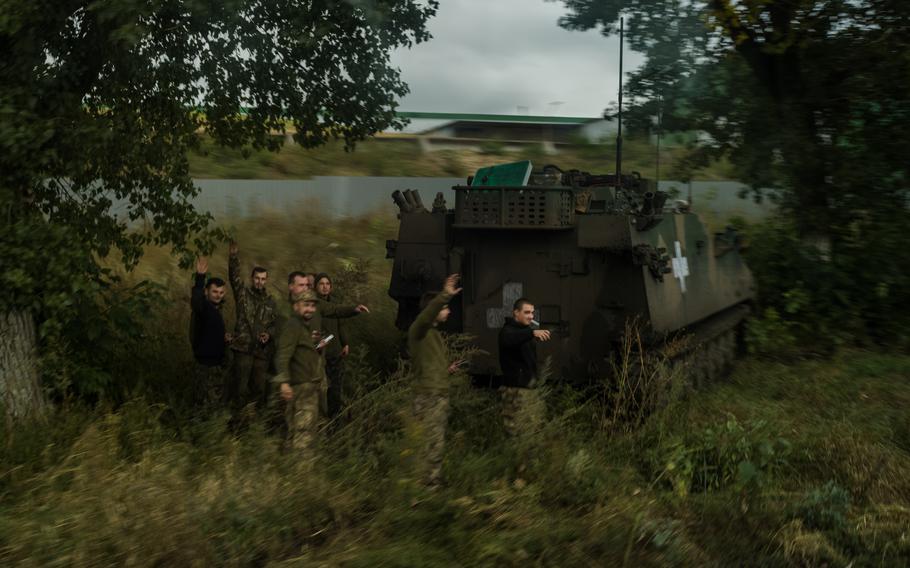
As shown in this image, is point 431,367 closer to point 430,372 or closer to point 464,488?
point 430,372

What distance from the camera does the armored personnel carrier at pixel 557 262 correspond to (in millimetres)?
10023

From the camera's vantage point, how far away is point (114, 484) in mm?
6016

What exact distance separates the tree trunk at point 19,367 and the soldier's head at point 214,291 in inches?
57.4

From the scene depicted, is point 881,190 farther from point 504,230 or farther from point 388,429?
→ point 388,429

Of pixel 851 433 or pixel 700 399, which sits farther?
pixel 700 399

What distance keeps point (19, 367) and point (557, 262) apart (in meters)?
4.90

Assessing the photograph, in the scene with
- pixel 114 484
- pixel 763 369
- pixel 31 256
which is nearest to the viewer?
pixel 114 484

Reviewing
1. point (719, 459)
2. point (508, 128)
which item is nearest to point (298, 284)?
point (719, 459)

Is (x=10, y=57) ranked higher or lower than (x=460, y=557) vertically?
higher

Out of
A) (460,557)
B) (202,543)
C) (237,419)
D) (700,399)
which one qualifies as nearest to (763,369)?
(700,399)

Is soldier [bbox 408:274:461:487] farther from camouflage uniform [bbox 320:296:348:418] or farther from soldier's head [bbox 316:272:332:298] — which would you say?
soldier's head [bbox 316:272:332:298]

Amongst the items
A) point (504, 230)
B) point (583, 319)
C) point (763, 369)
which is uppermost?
point (504, 230)

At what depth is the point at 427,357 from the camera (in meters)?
7.34

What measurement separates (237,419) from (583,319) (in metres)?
3.48
